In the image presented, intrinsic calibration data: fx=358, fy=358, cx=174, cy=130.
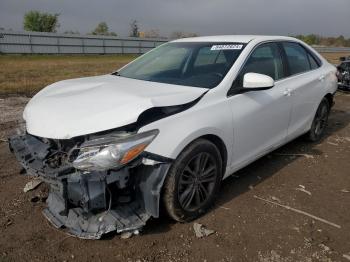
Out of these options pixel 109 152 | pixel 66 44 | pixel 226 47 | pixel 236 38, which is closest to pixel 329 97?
pixel 236 38

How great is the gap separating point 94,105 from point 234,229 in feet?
5.55

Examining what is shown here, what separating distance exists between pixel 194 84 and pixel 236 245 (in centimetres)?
159

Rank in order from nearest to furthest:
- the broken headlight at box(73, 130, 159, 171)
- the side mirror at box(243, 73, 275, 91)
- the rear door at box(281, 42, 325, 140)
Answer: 1. the broken headlight at box(73, 130, 159, 171)
2. the side mirror at box(243, 73, 275, 91)
3. the rear door at box(281, 42, 325, 140)

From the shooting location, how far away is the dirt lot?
2941mm

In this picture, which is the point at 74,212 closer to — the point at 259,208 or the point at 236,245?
the point at 236,245

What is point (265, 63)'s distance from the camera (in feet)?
13.9

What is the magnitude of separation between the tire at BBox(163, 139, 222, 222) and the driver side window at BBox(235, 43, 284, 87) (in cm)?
85

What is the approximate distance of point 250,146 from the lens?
3893mm

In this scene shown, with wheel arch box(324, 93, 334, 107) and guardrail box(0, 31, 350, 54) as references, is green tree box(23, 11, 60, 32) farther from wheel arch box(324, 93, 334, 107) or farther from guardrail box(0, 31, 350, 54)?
wheel arch box(324, 93, 334, 107)

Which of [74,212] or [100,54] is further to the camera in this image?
[100,54]

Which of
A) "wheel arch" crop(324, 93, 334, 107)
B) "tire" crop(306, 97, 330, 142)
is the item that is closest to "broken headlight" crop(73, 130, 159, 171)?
"tire" crop(306, 97, 330, 142)

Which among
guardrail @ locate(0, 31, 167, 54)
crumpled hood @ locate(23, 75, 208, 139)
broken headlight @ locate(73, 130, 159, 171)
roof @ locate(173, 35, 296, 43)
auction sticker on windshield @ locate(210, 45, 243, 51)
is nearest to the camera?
broken headlight @ locate(73, 130, 159, 171)

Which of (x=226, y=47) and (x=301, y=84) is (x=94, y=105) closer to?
(x=226, y=47)

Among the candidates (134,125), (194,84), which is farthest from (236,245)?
(194,84)
